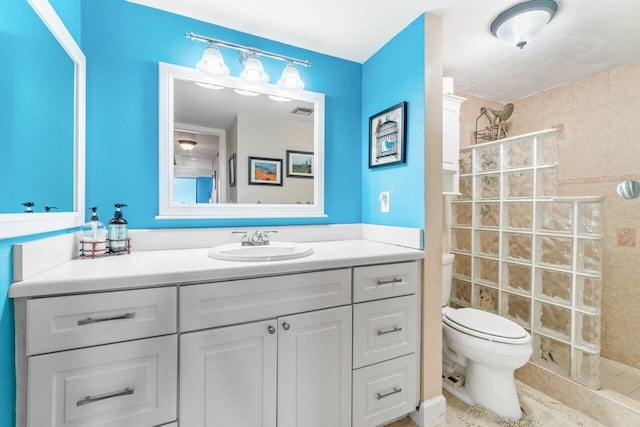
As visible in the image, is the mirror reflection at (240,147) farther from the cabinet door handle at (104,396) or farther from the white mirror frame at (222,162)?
the cabinet door handle at (104,396)

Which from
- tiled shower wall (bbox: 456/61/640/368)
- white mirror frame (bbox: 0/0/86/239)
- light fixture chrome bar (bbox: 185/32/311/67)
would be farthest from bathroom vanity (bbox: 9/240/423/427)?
tiled shower wall (bbox: 456/61/640/368)

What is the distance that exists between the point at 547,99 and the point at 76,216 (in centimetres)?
331

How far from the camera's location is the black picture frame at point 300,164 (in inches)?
69.9

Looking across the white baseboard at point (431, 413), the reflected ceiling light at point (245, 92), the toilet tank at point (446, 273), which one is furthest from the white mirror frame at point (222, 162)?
the white baseboard at point (431, 413)

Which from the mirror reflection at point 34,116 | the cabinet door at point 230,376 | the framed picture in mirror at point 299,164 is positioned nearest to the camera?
the mirror reflection at point 34,116

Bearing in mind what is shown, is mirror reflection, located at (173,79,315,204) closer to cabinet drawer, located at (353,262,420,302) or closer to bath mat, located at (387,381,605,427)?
cabinet drawer, located at (353,262,420,302)

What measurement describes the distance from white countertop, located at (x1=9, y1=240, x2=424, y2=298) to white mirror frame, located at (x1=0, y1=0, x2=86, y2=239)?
6.1 inches

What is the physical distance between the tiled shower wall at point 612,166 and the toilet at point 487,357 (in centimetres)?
103

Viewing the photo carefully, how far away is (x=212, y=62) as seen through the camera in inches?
56.4

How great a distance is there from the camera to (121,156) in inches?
54.1

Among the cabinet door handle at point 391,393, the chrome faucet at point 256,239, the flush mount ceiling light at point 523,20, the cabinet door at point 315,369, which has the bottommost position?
the cabinet door handle at point 391,393

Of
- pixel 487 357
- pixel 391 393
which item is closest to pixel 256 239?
pixel 391 393

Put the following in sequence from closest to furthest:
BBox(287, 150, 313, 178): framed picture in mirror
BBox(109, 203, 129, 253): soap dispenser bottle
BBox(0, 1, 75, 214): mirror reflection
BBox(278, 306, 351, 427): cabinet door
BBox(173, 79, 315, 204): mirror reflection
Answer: BBox(0, 1, 75, 214): mirror reflection, BBox(278, 306, 351, 427): cabinet door, BBox(109, 203, 129, 253): soap dispenser bottle, BBox(173, 79, 315, 204): mirror reflection, BBox(287, 150, 313, 178): framed picture in mirror

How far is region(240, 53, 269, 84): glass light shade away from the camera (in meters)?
1.52
